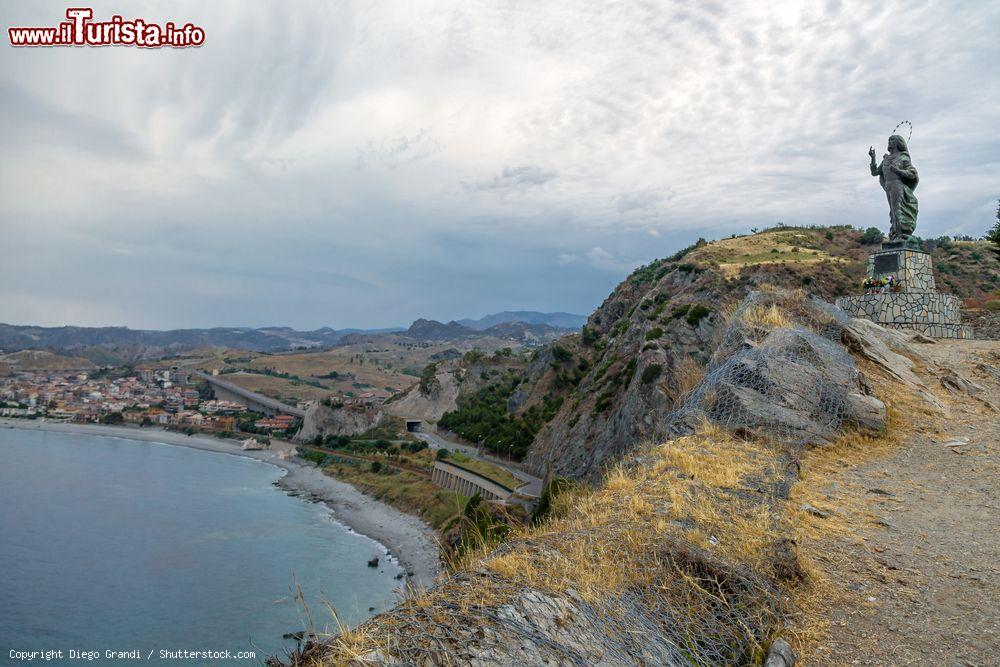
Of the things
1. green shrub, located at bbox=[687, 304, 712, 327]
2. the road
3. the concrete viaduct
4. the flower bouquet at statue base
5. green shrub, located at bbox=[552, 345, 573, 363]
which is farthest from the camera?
the concrete viaduct

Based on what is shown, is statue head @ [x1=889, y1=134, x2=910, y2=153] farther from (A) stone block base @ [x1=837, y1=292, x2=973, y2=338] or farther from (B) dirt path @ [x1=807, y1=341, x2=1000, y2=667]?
(B) dirt path @ [x1=807, y1=341, x2=1000, y2=667]

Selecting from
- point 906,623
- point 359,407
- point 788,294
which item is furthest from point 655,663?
point 359,407

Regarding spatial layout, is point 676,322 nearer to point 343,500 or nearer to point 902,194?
point 902,194

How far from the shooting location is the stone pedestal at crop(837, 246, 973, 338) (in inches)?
705

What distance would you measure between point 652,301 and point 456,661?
46.4 meters

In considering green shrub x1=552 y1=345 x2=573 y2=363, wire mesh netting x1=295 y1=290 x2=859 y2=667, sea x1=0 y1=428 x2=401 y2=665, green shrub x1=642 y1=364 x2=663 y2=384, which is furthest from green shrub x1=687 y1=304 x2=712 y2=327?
wire mesh netting x1=295 y1=290 x2=859 y2=667

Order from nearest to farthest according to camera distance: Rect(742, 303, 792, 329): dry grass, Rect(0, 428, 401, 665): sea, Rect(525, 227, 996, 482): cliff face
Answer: Rect(742, 303, 792, 329): dry grass, Rect(0, 428, 401, 665): sea, Rect(525, 227, 996, 482): cliff face

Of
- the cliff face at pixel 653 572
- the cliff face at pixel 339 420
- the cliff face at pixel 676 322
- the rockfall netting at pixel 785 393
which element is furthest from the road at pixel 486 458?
the cliff face at pixel 653 572

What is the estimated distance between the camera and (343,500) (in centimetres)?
5775

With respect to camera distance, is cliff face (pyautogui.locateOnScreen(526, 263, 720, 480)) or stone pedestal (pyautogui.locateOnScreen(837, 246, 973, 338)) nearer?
stone pedestal (pyautogui.locateOnScreen(837, 246, 973, 338))

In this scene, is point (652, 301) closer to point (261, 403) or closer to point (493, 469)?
point (493, 469)

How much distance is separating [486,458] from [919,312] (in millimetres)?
44695

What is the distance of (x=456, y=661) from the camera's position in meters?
3.34

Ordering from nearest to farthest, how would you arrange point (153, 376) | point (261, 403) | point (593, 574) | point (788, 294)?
1. point (593, 574)
2. point (788, 294)
3. point (261, 403)
4. point (153, 376)
